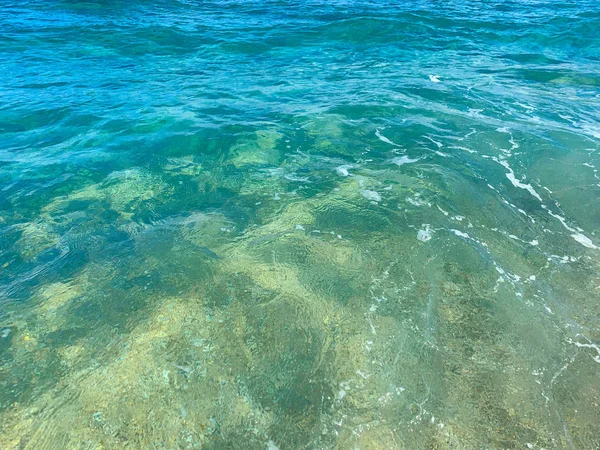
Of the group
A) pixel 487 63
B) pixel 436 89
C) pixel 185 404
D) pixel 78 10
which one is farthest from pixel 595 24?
pixel 78 10

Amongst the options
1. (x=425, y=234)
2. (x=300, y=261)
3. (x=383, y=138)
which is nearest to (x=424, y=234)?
(x=425, y=234)

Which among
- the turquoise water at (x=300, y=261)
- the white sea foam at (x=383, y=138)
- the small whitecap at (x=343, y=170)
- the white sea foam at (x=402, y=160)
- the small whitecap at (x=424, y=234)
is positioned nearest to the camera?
the turquoise water at (x=300, y=261)

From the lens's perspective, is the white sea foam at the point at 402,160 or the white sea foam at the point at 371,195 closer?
the white sea foam at the point at 371,195

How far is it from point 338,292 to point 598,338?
3.01 meters

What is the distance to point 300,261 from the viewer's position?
18.2 ft

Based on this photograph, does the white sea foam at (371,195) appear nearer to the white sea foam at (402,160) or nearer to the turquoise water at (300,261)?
the turquoise water at (300,261)

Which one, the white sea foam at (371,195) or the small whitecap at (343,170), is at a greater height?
the white sea foam at (371,195)

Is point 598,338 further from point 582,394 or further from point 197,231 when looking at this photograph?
point 197,231

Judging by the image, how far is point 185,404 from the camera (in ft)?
12.5

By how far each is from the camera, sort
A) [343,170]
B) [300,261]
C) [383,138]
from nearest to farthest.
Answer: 1. [300,261]
2. [343,170]
3. [383,138]

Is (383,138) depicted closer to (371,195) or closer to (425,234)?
(371,195)

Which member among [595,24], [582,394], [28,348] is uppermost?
[595,24]

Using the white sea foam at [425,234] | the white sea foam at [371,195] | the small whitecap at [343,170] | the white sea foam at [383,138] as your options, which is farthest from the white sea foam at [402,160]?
the white sea foam at [425,234]

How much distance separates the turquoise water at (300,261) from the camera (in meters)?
A: 3.77
